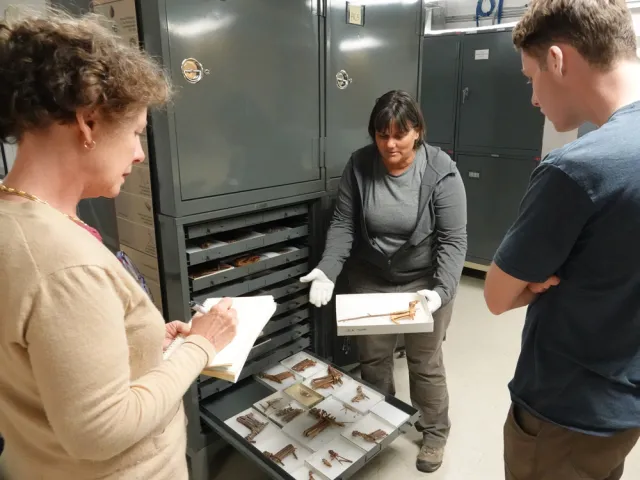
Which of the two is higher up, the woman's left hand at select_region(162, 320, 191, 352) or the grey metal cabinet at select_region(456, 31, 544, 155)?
the grey metal cabinet at select_region(456, 31, 544, 155)

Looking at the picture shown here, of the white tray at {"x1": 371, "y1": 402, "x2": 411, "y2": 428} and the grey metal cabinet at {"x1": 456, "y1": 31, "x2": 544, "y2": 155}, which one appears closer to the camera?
the white tray at {"x1": 371, "y1": 402, "x2": 411, "y2": 428}

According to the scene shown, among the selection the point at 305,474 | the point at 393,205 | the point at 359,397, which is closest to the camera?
the point at 305,474

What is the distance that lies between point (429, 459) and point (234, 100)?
1.56 meters

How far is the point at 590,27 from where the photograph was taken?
2.78 feet

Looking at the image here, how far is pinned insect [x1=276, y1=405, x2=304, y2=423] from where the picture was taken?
1781mm

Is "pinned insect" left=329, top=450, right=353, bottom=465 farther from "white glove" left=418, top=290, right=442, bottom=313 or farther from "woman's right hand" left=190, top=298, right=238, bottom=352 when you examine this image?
"woman's right hand" left=190, top=298, right=238, bottom=352

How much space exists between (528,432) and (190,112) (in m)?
1.28

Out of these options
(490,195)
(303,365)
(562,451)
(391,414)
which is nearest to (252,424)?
(303,365)

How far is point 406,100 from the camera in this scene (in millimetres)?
1750

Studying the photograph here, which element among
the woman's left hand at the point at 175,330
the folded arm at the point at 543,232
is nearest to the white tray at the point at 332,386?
the woman's left hand at the point at 175,330

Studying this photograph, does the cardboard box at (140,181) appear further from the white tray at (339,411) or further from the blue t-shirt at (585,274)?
the blue t-shirt at (585,274)

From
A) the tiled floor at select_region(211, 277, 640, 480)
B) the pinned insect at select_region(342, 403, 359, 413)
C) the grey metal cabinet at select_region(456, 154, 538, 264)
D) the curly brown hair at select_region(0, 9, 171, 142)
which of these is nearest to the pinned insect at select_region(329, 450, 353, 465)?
the pinned insect at select_region(342, 403, 359, 413)

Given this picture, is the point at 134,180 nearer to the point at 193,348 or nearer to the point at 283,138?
the point at 283,138

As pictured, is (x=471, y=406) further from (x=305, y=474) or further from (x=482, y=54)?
(x=482, y=54)
